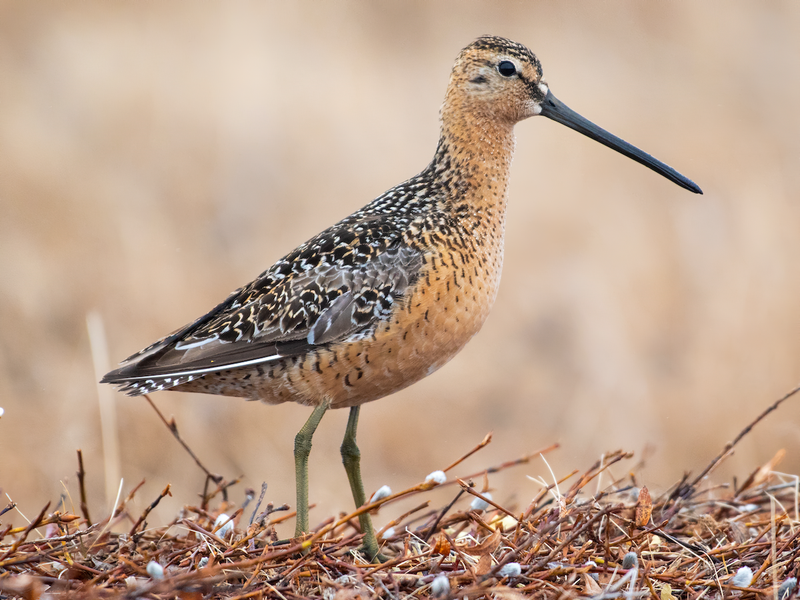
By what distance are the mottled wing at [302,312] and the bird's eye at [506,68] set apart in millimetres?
719

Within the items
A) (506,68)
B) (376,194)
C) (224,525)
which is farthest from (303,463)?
(376,194)

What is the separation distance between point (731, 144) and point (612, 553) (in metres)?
6.54

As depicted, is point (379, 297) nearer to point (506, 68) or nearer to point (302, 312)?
point (302, 312)

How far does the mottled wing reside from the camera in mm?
2725

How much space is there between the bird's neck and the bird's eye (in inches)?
6.8

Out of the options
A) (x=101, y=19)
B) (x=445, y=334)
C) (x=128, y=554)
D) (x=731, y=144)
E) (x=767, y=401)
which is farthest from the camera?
(x=731, y=144)

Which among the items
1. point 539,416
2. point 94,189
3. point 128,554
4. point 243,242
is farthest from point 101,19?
point 128,554

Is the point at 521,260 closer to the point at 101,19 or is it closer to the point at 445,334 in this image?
the point at 101,19

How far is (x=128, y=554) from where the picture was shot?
7.48 ft

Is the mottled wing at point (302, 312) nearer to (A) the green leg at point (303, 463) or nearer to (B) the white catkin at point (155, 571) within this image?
(A) the green leg at point (303, 463)

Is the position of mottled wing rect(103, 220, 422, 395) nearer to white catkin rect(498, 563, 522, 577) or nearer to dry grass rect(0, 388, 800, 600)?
dry grass rect(0, 388, 800, 600)

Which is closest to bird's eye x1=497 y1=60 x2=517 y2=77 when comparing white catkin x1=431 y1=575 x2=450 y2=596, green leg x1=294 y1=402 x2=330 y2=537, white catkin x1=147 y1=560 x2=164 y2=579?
green leg x1=294 y1=402 x2=330 y2=537

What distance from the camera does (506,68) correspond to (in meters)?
3.03

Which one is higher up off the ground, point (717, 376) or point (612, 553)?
point (612, 553)
